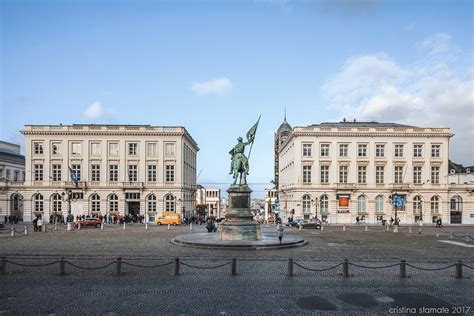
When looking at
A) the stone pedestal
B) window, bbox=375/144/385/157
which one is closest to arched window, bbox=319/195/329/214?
window, bbox=375/144/385/157

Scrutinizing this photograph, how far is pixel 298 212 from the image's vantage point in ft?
233

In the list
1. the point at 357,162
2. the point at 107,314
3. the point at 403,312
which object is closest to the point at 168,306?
the point at 107,314

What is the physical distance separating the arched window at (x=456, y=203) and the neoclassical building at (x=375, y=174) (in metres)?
0.17

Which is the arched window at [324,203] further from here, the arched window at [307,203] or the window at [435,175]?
the window at [435,175]

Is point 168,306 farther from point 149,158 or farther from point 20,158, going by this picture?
point 20,158

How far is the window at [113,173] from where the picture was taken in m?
69.8

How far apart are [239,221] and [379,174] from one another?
49.3 metres

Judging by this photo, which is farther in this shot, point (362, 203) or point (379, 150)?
point (379, 150)

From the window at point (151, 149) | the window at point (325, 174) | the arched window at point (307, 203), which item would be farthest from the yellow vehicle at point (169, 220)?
the window at point (325, 174)

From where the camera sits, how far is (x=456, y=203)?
72.2m

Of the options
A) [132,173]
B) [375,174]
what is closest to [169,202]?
[132,173]

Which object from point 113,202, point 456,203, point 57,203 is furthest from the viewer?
point 456,203

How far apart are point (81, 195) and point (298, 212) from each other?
122 feet

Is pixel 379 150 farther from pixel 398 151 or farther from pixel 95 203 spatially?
pixel 95 203
